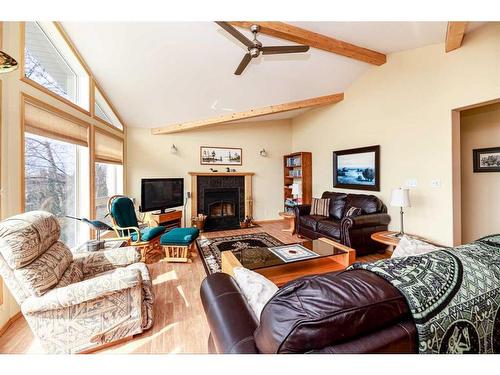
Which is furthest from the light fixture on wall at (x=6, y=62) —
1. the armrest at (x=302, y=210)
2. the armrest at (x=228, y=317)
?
the armrest at (x=302, y=210)

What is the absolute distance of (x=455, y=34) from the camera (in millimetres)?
2389

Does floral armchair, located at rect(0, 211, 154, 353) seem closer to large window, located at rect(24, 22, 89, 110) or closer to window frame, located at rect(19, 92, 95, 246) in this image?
window frame, located at rect(19, 92, 95, 246)

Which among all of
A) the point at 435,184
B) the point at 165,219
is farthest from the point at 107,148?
the point at 435,184

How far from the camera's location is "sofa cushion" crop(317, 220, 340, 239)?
3407 mm

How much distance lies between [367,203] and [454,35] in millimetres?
2354

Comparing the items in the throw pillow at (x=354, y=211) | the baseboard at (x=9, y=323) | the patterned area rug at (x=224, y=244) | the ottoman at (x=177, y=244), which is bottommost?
the baseboard at (x=9, y=323)

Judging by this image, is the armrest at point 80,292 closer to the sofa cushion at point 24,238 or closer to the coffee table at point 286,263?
the sofa cushion at point 24,238

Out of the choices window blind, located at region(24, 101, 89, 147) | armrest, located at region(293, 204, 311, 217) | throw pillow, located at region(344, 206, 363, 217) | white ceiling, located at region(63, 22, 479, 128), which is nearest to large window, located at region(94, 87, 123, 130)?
white ceiling, located at region(63, 22, 479, 128)

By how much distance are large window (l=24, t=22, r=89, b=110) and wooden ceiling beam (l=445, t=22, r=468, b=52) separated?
13.8 feet

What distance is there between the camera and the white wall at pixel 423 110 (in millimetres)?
2486

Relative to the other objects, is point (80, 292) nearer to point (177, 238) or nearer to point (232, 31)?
point (177, 238)

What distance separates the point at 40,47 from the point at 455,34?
452 cm

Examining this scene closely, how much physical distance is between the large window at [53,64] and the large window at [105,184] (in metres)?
1.12
